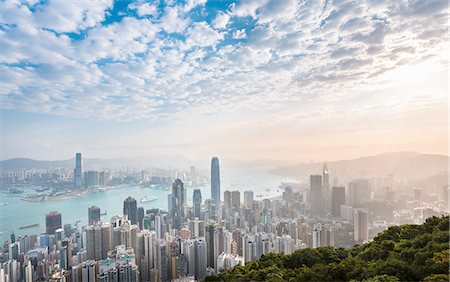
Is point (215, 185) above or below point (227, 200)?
above

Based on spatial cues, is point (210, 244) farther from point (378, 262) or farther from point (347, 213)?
point (378, 262)

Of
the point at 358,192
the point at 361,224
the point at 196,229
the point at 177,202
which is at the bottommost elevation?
the point at 196,229

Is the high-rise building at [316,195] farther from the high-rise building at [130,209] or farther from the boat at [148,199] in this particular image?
the high-rise building at [130,209]

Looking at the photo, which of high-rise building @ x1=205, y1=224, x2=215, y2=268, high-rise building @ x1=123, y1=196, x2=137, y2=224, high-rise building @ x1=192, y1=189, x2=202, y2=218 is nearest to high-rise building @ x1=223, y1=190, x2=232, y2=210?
high-rise building @ x1=192, y1=189, x2=202, y2=218

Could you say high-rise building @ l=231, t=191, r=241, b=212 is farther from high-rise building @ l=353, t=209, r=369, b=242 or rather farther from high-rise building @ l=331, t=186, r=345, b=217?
high-rise building @ l=353, t=209, r=369, b=242

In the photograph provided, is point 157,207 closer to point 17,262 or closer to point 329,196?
point 17,262

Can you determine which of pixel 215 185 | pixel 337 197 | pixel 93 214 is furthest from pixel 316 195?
pixel 93 214

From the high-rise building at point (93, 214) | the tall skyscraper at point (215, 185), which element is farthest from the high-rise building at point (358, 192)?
the high-rise building at point (93, 214)
